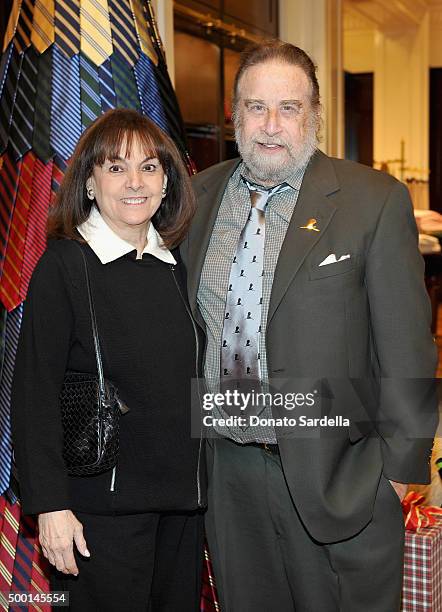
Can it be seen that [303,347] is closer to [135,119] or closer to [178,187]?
[178,187]

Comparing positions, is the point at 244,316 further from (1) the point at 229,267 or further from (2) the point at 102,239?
Result: (2) the point at 102,239

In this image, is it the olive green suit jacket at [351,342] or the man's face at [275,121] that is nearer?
the olive green suit jacket at [351,342]

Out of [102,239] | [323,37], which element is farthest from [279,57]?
[323,37]

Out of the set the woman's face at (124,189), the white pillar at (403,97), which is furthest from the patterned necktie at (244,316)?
the white pillar at (403,97)

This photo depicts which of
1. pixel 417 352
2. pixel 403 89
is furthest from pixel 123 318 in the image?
pixel 403 89

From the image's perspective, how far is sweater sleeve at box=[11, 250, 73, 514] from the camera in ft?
5.62

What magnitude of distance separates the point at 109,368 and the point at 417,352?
685mm

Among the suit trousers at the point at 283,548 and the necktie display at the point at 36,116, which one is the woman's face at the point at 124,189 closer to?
the necktie display at the point at 36,116

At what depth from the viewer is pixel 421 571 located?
261 cm

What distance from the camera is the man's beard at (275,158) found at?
1956 millimetres

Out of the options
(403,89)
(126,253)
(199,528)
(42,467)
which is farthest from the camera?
(403,89)

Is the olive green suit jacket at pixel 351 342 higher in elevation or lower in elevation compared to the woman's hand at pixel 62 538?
higher

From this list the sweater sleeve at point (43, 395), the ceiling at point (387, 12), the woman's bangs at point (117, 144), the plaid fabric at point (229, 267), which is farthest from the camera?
the ceiling at point (387, 12)

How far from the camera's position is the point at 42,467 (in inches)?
67.6
